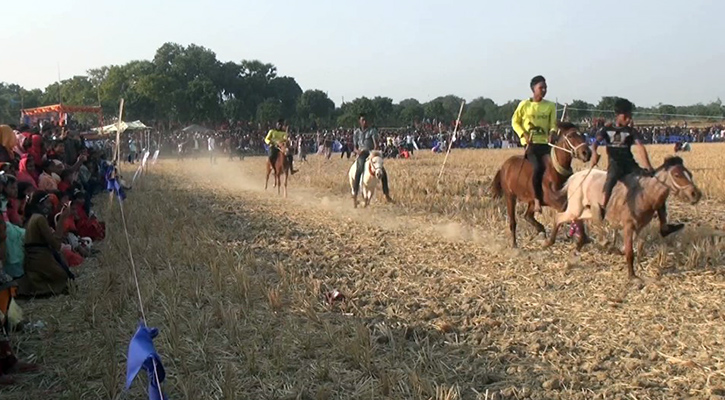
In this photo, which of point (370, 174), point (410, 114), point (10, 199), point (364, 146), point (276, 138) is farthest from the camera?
point (410, 114)

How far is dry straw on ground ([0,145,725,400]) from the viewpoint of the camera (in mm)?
5043

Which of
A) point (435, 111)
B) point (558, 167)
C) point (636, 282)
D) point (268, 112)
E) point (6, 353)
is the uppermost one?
point (435, 111)

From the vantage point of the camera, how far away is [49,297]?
25.6ft

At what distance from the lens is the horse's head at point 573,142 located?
28.2 feet

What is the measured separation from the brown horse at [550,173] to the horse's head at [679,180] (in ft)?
3.97

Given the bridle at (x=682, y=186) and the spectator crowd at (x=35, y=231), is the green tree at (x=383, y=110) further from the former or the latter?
the bridle at (x=682, y=186)

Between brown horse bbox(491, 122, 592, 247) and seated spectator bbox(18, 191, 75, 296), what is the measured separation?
247 inches

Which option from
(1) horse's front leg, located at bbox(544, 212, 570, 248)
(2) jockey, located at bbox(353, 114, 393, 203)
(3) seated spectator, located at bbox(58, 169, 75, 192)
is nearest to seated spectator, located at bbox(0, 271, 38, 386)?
(3) seated spectator, located at bbox(58, 169, 75, 192)

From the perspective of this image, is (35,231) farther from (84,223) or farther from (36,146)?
(36,146)

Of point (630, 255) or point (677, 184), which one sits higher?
point (677, 184)

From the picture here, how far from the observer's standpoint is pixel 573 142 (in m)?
8.84

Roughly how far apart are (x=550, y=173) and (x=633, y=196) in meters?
1.76

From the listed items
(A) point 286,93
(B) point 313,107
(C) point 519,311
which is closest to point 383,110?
(B) point 313,107

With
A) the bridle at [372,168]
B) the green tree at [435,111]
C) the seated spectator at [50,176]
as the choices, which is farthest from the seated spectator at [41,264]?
the green tree at [435,111]
